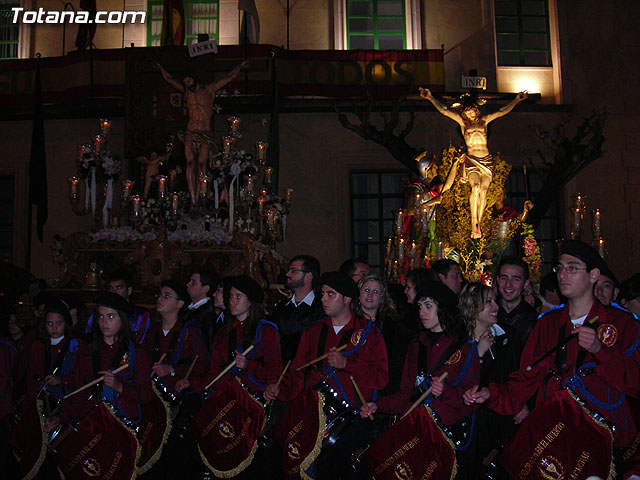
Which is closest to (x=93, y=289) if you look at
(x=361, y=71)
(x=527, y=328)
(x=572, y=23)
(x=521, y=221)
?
(x=527, y=328)

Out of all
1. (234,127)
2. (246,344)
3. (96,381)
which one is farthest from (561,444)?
(234,127)

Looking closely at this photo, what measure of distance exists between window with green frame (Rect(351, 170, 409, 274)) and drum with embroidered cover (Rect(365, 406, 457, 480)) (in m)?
12.4

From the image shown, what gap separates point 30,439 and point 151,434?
986 millimetres

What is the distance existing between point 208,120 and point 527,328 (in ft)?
27.8

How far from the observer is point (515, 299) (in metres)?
6.05

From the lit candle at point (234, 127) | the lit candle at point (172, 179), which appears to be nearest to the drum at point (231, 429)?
the lit candle at point (234, 127)

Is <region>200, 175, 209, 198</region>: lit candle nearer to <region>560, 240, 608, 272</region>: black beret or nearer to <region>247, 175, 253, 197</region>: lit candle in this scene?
<region>247, 175, 253, 197</region>: lit candle

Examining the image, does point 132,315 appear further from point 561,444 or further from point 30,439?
point 561,444

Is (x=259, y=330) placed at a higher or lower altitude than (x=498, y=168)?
lower

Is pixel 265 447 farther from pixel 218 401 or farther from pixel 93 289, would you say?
pixel 93 289

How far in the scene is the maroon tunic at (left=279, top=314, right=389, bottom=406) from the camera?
4.91 m

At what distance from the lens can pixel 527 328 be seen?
236 inches

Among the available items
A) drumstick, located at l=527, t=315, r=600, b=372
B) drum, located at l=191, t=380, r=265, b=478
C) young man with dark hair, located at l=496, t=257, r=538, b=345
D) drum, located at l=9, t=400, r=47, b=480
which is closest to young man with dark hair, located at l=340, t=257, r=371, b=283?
young man with dark hair, located at l=496, t=257, r=538, b=345
